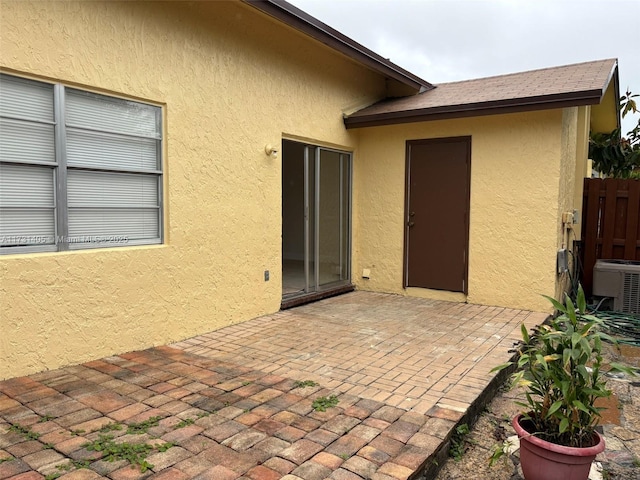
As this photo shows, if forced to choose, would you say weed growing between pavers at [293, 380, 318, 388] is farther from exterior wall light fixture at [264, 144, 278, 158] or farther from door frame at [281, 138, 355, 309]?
exterior wall light fixture at [264, 144, 278, 158]

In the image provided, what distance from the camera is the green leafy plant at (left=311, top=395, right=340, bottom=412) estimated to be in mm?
3170

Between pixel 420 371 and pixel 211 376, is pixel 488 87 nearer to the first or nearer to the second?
pixel 420 371

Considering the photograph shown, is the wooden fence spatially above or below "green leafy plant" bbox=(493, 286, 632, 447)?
above

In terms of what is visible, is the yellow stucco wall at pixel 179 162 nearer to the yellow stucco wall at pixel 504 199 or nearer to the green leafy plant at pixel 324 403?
the yellow stucco wall at pixel 504 199

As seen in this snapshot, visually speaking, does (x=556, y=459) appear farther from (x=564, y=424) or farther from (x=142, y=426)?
(x=142, y=426)

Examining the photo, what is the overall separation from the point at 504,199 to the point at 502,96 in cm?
141

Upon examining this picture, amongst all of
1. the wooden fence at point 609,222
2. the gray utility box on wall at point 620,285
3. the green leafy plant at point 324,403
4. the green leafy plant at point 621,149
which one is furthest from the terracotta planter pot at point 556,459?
the green leafy plant at point 621,149

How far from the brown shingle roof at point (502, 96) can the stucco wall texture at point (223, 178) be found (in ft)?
1.08

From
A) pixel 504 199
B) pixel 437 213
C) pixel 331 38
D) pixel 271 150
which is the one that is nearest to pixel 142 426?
pixel 271 150

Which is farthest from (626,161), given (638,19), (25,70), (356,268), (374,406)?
(25,70)

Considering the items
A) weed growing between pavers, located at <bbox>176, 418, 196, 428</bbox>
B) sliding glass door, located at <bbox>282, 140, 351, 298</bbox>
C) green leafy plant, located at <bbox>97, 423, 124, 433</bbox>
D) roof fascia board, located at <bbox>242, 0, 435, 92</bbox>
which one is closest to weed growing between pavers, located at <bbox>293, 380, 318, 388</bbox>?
weed growing between pavers, located at <bbox>176, 418, 196, 428</bbox>

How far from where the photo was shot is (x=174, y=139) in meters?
4.63

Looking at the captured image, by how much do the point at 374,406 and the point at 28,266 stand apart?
2832mm

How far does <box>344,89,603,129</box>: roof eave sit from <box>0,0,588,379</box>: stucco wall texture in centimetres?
33
